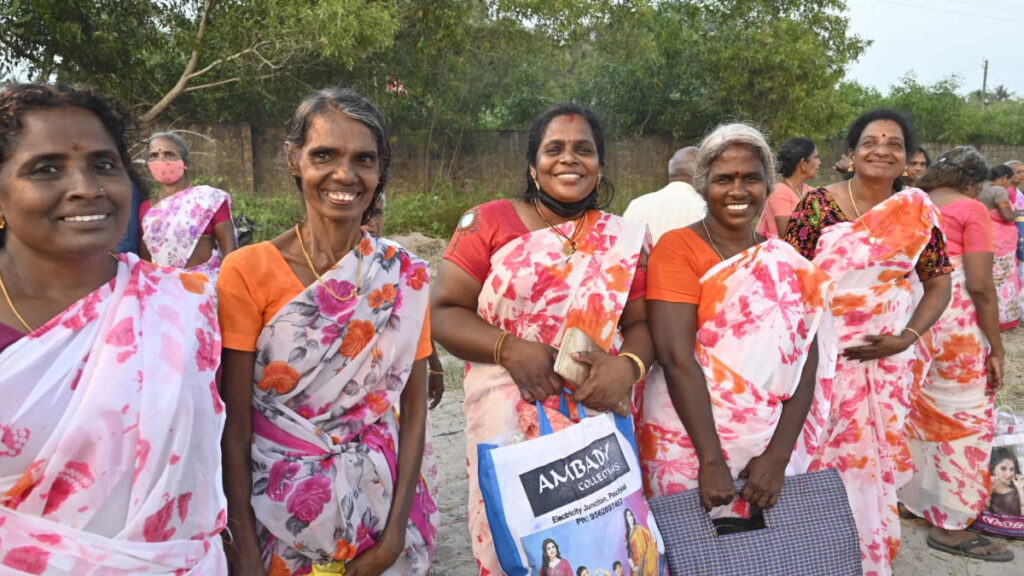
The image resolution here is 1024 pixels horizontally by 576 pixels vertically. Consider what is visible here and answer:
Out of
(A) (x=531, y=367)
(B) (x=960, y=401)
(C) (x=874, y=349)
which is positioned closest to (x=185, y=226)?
(A) (x=531, y=367)

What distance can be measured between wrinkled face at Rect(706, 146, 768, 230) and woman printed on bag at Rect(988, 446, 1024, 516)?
2431 mm

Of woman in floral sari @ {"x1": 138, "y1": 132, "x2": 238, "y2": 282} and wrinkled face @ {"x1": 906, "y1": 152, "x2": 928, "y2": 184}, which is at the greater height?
wrinkled face @ {"x1": 906, "y1": 152, "x2": 928, "y2": 184}

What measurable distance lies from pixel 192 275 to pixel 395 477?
31.5 inches

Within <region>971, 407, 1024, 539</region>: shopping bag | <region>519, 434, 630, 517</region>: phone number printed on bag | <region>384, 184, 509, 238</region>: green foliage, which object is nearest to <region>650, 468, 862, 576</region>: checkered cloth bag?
<region>519, 434, 630, 517</region>: phone number printed on bag

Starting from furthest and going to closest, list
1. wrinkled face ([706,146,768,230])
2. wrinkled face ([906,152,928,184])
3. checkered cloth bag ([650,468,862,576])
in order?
wrinkled face ([906,152,928,184]) < wrinkled face ([706,146,768,230]) < checkered cloth bag ([650,468,862,576])

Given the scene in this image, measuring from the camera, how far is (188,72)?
34.0 feet

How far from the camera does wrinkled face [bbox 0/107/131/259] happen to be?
1.40 meters

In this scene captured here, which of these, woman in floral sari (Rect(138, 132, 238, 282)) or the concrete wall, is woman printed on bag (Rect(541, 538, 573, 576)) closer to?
woman in floral sari (Rect(138, 132, 238, 282))

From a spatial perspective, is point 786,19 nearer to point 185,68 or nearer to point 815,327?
point 185,68

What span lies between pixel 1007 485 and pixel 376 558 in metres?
3.52

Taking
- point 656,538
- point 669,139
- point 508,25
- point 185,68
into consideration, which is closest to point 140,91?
point 185,68

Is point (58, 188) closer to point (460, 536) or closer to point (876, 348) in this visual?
point (460, 536)

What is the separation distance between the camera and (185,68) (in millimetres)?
11156

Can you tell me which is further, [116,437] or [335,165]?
[335,165]
